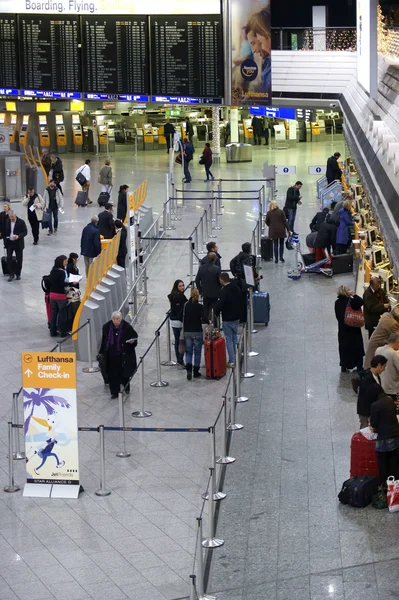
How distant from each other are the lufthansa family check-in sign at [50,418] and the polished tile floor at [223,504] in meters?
0.30

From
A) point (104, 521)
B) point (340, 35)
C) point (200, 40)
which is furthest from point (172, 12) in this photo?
point (104, 521)

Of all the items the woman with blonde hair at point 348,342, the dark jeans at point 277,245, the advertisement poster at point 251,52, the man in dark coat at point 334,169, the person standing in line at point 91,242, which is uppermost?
the advertisement poster at point 251,52

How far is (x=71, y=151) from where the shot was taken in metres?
43.5

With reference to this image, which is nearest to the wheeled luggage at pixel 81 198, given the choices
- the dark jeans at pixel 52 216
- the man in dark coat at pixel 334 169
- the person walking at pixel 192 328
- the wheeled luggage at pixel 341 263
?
the dark jeans at pixel 52 216

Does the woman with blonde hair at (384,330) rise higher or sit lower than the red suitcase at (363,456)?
higher

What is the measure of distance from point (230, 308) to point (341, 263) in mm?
6337

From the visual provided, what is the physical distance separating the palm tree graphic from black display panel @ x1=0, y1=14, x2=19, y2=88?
2298 centimetres

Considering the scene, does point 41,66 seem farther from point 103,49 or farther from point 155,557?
point 155,557

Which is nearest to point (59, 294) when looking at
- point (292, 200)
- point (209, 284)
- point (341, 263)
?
point (209, 284)

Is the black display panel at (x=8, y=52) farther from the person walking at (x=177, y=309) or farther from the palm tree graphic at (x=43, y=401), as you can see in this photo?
the palm tree graphic at (x=43, y=401)

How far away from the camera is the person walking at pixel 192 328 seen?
1494 cm

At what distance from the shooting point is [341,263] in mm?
21031

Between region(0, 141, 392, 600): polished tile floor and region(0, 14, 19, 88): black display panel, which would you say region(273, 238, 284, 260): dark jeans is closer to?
region(0, 141, 392, 600): polished tile floor

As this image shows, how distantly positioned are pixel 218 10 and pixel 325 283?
13090 mm
